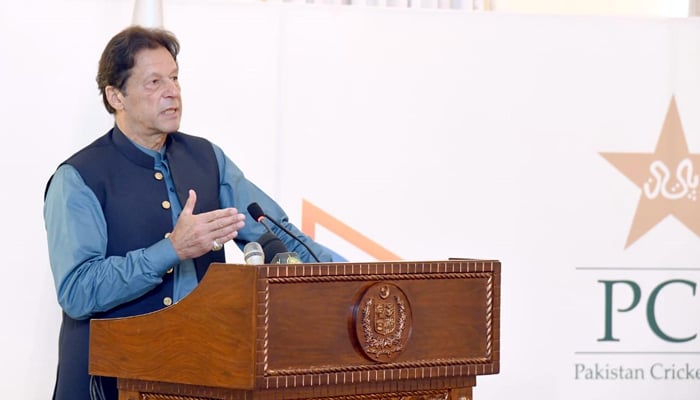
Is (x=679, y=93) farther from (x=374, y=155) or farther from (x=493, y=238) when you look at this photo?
(x=374, y=155)

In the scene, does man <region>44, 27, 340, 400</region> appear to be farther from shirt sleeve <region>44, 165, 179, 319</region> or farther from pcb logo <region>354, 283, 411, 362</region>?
pcb logo <region>354, 283, 411, 362</region>

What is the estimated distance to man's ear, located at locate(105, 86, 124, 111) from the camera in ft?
9.55

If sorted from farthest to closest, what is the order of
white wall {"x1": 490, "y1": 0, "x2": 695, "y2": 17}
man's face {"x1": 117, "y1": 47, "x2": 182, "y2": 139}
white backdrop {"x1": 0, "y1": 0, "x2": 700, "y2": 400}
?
white wall {"x1": 490, "y1": 0, "x2": 695, "y2": 17} → white backdrop {"x1": 0, "y1": 0, "x2": 700, "y2": 400} → man's face {"x1": 117, "y1": 47, "x2": 182, "y2": 139}

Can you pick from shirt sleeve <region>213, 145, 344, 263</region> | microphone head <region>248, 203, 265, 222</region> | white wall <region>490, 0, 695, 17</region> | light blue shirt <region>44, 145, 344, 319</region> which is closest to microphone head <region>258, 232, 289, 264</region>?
microphone head <region>248, 203, 265, 222</region>

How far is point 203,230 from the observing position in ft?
7.90

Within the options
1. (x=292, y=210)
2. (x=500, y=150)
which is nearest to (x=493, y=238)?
(x=500, y=150)

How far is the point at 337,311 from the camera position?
224 cm

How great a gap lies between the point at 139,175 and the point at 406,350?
906 millimetres

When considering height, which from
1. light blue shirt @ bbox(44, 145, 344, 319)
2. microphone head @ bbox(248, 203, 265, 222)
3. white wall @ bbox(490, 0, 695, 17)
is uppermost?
white wall @ bbox(490, 0, 695, 17)

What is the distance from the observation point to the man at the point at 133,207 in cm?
257

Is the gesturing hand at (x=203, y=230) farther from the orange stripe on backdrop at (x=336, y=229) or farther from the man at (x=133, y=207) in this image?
the orange stripe on backdrop at (x=336, y=229)

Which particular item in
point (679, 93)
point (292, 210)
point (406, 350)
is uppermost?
point (679, 93)

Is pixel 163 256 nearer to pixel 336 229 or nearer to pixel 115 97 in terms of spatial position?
pixel 115 97

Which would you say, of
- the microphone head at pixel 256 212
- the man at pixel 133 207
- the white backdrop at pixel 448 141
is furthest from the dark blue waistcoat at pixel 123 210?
the white backdrop at pixel 448 141
